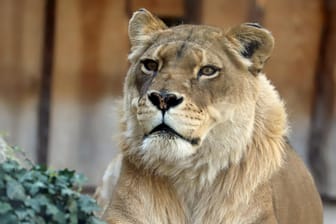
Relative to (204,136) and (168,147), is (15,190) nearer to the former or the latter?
(168,147)

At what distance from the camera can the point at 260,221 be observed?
5934 millimetres

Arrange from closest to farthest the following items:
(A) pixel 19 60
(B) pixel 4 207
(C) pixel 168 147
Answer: (B) pixel 4 207 → (C) pixel 168 147 → (A) pixel 19 60

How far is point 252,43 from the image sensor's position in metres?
5.84

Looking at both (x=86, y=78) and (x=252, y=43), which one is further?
(x=86, y=78)

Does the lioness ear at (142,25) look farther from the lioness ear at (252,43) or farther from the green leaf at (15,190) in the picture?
the green leaf at (15,190)

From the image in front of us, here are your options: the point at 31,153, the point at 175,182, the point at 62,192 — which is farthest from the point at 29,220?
the point at 31,153

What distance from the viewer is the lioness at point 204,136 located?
5.61m

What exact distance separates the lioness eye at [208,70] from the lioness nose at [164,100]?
0.90 feet

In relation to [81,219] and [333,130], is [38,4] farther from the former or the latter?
[81,219]

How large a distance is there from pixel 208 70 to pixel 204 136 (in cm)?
28

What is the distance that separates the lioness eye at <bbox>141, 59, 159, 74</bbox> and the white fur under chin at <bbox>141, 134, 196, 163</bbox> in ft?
1.04

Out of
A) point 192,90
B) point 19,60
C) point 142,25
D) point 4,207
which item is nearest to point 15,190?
point 4,207

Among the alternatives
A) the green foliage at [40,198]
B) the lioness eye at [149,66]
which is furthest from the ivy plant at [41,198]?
the lioness eye at [149,66]

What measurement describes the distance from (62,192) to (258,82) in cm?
126
